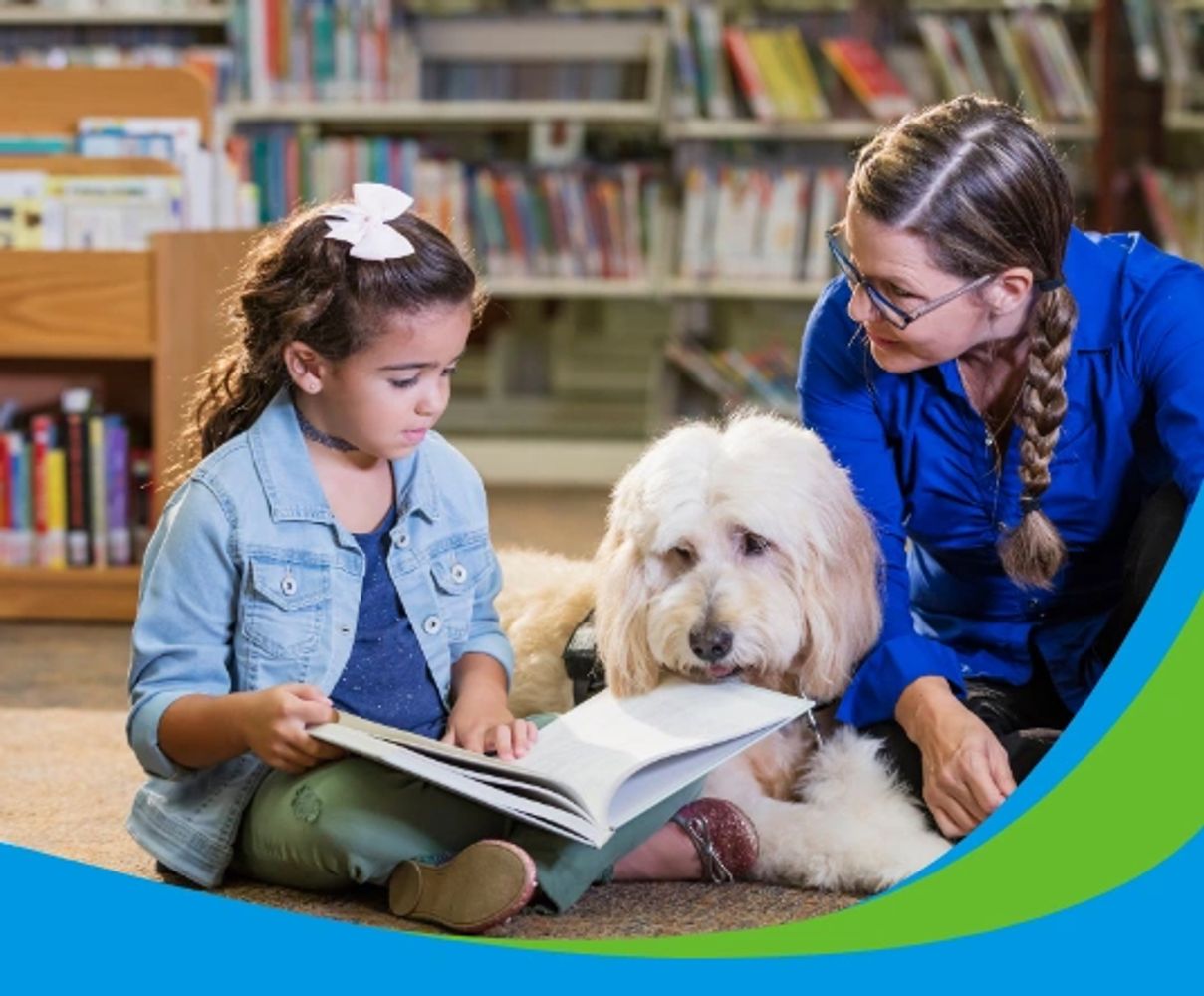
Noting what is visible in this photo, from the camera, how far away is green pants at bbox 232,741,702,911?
192cm

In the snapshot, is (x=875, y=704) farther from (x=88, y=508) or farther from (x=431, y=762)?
(x=88, y=508)

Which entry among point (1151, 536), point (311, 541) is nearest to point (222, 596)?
point (311, 541)

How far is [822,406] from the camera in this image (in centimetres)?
228

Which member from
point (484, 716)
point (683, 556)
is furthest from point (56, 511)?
point (683, 556)

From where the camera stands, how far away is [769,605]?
2016 mm

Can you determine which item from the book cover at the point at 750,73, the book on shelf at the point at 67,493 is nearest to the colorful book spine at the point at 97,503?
the book on shelf at the point at 67,493

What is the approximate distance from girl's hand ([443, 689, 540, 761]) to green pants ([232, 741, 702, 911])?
0.23ft

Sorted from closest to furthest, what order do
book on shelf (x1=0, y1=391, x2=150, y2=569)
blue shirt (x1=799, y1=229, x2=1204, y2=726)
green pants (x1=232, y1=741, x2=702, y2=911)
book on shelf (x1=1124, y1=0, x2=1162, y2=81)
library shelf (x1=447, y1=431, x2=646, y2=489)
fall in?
green pants (x1=232, y1=741, x2=702, y2=911)
blue shirt (x1=799, y1=229, x2=1204, y2=726)
book on shelf (x1=0, y1=391, x2=150, y2=569)
book on shelf (x1=1124, y1=0, x2=1162, y2=81)
library shelf (x1=447, y1=431, x2=646, y2=489)

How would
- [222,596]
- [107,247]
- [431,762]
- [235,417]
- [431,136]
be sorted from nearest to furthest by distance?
[431,762] → [222,596] → [235,417] → [107,247] → [431,136]

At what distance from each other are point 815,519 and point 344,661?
0.53 meters

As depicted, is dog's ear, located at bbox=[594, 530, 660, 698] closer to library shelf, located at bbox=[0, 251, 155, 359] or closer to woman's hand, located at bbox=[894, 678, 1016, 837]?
woman's hand, located at bbox=[894, 678, 1016, 837]

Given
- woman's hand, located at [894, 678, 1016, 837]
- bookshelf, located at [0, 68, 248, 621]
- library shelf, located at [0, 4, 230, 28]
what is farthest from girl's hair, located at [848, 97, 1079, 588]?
library shelf, located at [0, 4, 230, 28]

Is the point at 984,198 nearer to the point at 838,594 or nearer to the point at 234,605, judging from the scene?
the point at 838,594

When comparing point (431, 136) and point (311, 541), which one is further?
point (431, 136)
